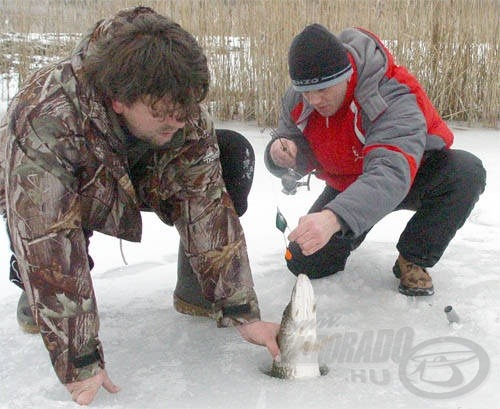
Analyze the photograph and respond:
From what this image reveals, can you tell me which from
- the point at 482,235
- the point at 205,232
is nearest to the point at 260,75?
the point at 482,235

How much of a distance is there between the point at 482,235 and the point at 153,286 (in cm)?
150

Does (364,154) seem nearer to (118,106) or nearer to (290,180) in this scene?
(290,180)

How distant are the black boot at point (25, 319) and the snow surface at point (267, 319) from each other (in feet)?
0.12

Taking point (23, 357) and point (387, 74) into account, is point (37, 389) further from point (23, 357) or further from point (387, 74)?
point (387, 74)

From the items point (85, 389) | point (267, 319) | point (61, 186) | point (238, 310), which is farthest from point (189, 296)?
point (61, 186)

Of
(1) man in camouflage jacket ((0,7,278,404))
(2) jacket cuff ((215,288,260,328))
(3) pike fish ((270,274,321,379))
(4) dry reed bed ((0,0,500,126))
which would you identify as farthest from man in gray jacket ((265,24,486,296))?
(4) dry reed bed ((0,0,500,126))

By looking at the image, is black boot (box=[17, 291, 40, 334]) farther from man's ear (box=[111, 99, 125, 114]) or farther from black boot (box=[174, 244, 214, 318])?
man's ear (box=[111, 99, 125, 114])

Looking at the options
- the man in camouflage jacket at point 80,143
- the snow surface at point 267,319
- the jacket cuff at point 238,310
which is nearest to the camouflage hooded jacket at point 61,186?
the man in camouflage jacket at point 80,143

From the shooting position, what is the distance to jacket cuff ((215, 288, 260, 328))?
1910 millimetres

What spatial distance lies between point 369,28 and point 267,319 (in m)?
3.79

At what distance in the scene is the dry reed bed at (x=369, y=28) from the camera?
541 cm

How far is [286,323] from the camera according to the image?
186 cm

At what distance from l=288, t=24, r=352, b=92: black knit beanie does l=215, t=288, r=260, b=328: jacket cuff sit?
696mm

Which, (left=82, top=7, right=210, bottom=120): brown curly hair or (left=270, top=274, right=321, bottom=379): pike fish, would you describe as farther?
(left=270, top=274, right=321, bottom=379): pike fish
